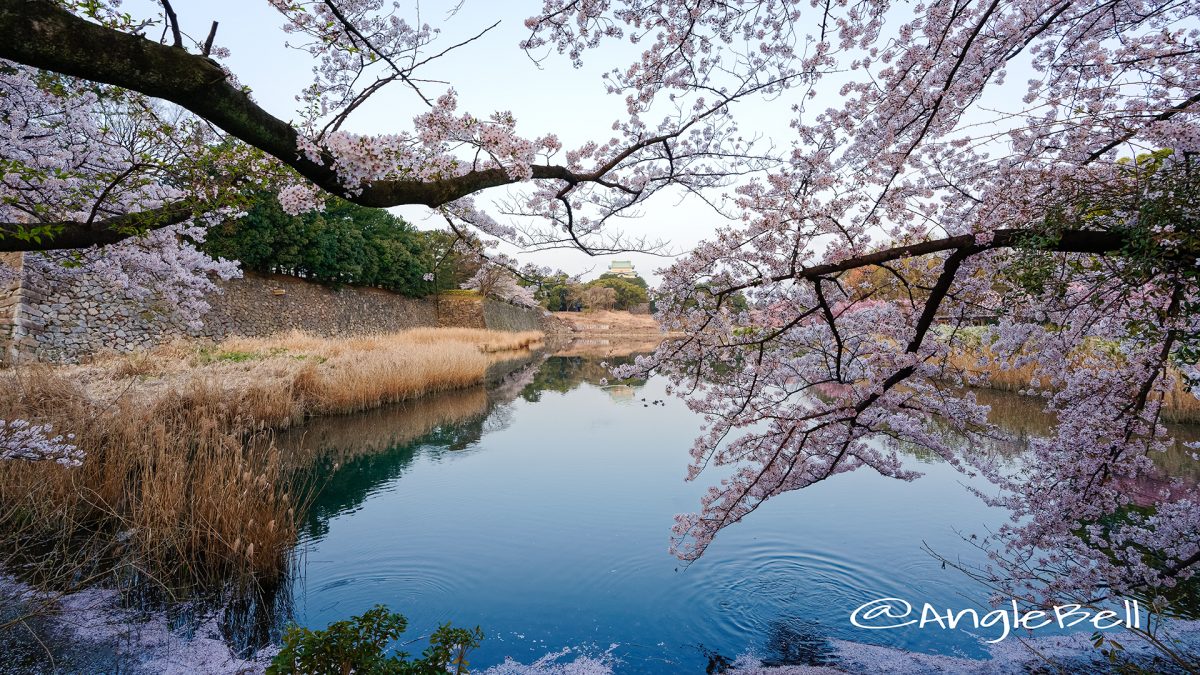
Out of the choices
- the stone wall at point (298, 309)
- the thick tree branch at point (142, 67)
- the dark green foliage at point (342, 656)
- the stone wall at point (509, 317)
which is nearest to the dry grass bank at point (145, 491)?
the dark green foliage at point (342, 656)

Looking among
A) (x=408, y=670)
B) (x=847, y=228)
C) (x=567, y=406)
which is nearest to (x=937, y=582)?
(x=847, y=228)

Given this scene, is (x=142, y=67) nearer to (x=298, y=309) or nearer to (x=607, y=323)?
(x=298, y=309)

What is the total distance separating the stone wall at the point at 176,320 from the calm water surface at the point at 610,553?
6.10 metres

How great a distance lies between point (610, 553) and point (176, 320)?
592 inches

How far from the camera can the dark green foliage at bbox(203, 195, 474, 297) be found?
63.3 feet

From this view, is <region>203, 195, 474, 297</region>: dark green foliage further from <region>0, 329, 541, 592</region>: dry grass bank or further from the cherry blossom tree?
the cherry blossom tree

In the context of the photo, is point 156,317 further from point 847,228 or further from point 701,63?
point 847,228

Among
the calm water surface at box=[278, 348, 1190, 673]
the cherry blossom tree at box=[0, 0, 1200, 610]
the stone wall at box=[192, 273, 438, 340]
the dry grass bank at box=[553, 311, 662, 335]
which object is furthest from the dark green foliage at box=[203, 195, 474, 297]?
the dry grass bank at box=[553, 311, 662, 335]

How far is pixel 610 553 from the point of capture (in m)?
5.91

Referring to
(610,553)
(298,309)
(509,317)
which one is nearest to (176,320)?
(298,309)

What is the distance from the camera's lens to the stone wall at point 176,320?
11.7 meters

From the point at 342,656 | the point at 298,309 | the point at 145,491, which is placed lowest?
the point at 342,656

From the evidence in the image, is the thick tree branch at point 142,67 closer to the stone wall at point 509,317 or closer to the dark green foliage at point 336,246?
the dark green foliage at point 336,246

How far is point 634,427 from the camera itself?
1234 cm
